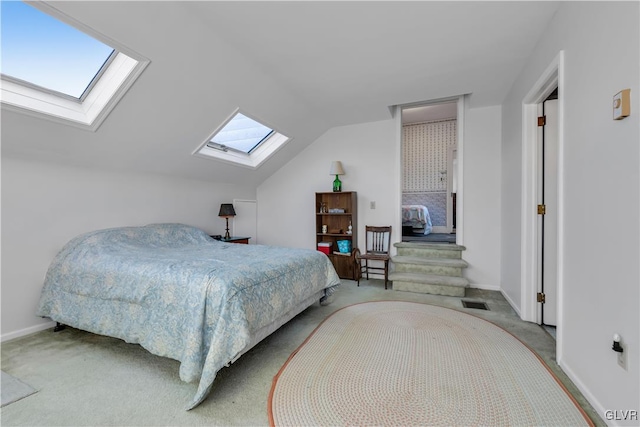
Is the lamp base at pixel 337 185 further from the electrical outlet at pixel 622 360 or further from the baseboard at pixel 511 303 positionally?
the electrical outlet at pixel 622 360

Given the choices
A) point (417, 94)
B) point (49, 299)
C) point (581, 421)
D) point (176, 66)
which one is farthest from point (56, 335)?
point (417, 94)

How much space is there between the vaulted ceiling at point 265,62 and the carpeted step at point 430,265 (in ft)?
7.17

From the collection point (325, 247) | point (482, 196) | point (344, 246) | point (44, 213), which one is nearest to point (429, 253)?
point (482, 196)

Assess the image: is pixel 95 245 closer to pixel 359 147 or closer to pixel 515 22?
pixel 359 147

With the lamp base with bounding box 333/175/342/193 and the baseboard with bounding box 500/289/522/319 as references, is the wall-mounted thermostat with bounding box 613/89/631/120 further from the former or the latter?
the lamp base with bounding box 333/175/342/193

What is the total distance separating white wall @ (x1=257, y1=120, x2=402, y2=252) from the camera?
438 centimetres

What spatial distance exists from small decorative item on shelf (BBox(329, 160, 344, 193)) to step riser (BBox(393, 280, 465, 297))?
1.71 metres

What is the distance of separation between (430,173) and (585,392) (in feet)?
17.9

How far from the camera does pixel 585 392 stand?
155 centimetres

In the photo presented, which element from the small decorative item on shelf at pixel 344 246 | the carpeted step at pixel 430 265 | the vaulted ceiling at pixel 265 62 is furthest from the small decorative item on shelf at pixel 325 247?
the vaulted ceiling at pixel 265 62

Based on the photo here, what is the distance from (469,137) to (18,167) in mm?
4986

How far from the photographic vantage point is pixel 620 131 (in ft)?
4.24

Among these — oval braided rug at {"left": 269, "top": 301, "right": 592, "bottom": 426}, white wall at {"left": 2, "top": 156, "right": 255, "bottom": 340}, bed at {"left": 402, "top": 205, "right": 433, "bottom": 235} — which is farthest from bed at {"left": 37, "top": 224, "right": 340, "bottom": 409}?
bed at {"left": 402, "top": 205, "right": 433, "bottom": 235}

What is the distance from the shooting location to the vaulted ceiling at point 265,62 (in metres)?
1.94
